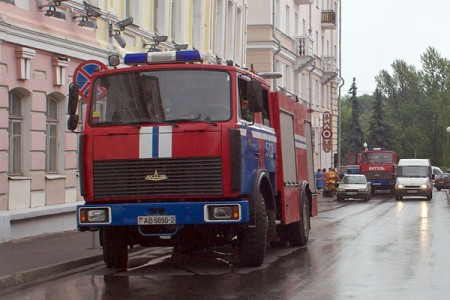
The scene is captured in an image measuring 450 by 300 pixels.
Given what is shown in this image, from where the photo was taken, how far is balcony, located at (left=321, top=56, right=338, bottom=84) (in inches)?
2459

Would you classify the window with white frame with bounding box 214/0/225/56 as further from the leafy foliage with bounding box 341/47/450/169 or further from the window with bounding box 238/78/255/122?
the leafy foliage with bounding box 341/47/450/169

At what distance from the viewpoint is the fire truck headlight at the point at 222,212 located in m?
13.1

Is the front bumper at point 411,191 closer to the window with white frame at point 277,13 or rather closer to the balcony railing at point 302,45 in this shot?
the balcony railing at point 302,45

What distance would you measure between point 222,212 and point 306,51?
42.7 meters

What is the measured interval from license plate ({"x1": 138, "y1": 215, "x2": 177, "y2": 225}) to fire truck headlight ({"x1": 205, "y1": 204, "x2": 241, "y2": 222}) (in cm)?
46

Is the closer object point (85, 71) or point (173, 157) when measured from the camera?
point (173, 157)

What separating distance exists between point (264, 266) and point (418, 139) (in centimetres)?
10610

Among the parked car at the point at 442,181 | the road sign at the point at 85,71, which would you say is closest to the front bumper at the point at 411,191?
the parked car at the point at 442,181

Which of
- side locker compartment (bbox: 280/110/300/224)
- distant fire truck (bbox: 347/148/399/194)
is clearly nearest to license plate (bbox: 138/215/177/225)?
side locker compartment (bbox: 280/110/300/224)

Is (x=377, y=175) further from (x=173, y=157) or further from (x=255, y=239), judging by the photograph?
(x=173, y=157)

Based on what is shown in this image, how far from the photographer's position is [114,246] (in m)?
14.3

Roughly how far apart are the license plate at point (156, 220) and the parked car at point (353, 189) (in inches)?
1402

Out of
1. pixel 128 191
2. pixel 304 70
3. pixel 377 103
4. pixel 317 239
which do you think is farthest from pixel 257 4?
pixel 377 103

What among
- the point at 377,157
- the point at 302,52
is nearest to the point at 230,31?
the point at 302,52
